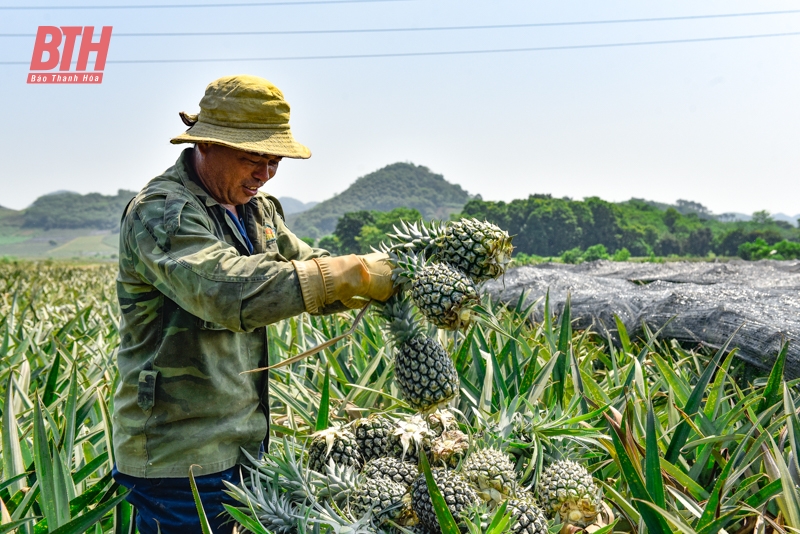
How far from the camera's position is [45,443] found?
6.22 feet

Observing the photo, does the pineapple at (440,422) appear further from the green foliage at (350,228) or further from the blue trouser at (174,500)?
the green foliage at (350,228)

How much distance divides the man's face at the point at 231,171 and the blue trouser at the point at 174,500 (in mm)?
990

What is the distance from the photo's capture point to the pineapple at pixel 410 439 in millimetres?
1802

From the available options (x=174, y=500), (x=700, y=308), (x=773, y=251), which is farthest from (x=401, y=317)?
(x=773, y=251)

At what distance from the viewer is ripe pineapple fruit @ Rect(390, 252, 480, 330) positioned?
1626 mm

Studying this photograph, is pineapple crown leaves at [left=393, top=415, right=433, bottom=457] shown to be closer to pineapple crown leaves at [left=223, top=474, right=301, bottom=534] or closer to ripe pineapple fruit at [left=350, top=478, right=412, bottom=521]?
ripe pineapple fruit at [left=350, top=478, right=412, bottom=521]

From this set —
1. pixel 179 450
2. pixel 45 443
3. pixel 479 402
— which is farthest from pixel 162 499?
pixel 479 402

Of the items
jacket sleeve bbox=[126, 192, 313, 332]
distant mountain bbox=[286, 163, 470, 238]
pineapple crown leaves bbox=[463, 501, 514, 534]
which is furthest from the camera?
distant mountain bbox=[286, 163, 470, 238]

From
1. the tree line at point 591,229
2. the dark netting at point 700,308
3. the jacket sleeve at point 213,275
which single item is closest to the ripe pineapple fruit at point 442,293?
the jacket sleeve at point 213,275

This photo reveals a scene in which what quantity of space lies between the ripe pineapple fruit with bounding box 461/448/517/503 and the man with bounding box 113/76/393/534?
1.79 feet

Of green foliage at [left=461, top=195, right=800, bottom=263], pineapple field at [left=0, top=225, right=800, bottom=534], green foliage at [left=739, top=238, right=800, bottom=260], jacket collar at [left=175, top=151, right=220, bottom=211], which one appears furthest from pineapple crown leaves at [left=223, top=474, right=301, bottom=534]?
green foliage at [left=461, top=195, right=800, bottom=263]

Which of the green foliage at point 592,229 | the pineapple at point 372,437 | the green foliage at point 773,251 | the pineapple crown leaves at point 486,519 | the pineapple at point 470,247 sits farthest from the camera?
the green foliage at point 592,229

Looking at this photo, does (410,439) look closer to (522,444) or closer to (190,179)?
(522,444)

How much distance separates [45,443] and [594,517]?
5.59 feet
